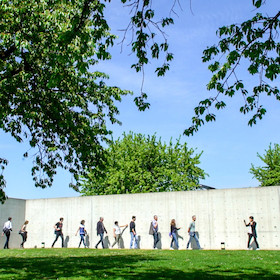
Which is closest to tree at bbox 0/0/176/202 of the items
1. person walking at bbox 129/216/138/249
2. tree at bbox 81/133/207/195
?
person walking at bbox 129/216/138/249

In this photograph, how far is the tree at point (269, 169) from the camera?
45.1 m

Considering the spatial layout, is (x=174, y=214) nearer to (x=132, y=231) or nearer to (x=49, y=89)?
(x=132, y=231)

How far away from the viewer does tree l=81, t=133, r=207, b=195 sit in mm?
43375

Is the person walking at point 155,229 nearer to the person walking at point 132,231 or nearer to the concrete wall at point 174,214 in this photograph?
the concrete wall at point 174,214

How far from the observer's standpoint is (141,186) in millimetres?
43906

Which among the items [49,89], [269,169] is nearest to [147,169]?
[269,169]

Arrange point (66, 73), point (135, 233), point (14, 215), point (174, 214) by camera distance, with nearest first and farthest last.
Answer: point (66, 73) < point (135, 233) < point (174, 214) < point (14, 215)

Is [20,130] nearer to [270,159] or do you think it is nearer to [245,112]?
[245,112]

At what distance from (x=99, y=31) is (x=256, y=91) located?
3.87 metres

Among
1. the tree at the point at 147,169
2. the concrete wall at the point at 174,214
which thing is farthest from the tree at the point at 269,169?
the concrete wall at the point at 174,214

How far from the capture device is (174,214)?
22641 millimetres

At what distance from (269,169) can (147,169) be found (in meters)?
14.7

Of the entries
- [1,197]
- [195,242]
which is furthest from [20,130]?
[195,242]

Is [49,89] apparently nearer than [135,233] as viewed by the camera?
Yes
